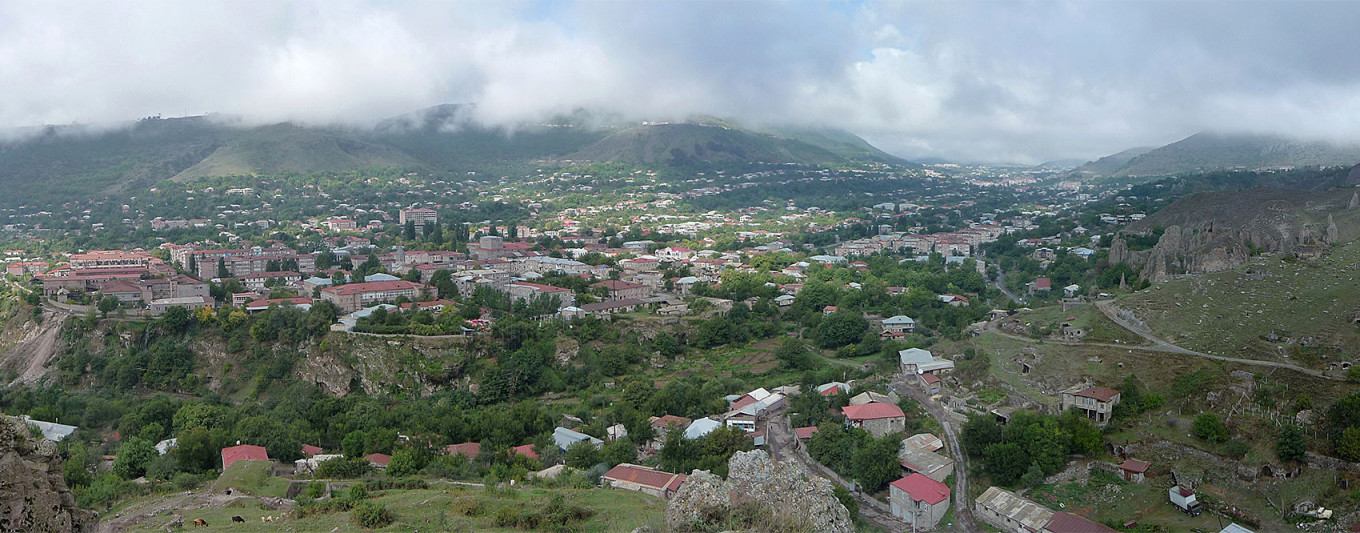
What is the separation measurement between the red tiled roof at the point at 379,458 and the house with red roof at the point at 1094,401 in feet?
67.5

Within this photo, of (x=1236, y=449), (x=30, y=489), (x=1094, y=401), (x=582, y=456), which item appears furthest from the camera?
(x=1094, y=401)

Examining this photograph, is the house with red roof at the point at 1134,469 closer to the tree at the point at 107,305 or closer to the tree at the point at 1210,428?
the tree at the point at 1210,428

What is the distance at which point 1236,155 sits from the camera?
126 meters

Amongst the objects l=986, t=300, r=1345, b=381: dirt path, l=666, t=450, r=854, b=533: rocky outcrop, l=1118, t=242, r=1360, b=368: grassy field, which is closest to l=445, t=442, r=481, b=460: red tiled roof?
l=666, t=450, r=854, b=533: rocky outcrop

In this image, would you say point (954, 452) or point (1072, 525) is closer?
point (1072, 525)

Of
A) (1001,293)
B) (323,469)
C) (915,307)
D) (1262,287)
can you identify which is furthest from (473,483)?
(1001,293)

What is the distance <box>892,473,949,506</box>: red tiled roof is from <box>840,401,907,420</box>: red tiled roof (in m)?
4.32

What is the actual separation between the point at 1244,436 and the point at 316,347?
35.4 m

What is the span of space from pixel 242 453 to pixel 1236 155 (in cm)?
14032

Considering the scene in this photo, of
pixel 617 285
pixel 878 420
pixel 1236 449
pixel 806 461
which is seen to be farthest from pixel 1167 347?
pixel 617 285

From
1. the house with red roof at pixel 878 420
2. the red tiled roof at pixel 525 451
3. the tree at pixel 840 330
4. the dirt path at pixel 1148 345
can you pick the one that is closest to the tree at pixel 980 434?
the house with red roof at pixel 878 420

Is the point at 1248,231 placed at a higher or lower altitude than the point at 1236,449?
higher

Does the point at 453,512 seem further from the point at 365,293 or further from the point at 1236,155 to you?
the point at 1236,155

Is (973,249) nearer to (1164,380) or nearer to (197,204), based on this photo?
(1164,380)
